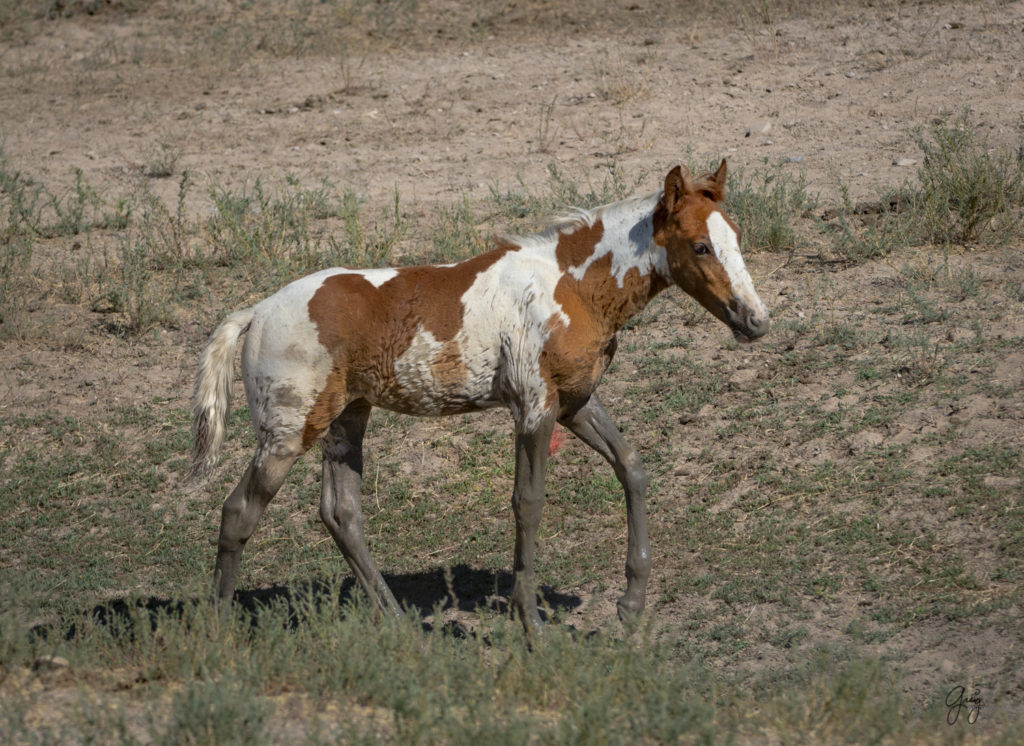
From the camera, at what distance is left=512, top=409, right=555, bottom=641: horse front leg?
18.4 feet

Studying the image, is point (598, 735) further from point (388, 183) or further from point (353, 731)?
point (388, 183)

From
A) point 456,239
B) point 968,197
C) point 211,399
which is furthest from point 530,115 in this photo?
point 211,399

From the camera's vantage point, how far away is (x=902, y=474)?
672 centimetres

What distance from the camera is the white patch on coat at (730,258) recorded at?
536 centimetres

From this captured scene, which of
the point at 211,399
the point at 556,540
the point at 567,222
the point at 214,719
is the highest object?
the point at 567,222

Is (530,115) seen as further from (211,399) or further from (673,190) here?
(211,399)

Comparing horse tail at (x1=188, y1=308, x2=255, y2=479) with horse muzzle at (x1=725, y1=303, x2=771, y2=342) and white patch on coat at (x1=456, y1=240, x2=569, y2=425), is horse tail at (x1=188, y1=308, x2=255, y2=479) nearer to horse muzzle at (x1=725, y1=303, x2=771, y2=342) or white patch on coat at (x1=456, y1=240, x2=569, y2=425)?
white patch on coat at (x1=456, y1=240, x2=569, y2=425)

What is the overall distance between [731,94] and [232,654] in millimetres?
8922

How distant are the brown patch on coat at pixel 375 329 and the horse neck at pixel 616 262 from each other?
530 mm

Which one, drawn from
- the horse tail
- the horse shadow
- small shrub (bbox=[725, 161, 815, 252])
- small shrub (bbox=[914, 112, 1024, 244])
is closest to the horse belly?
the horse tail

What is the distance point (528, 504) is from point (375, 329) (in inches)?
43.8

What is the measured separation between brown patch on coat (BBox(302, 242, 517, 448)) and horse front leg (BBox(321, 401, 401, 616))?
1.18 ft

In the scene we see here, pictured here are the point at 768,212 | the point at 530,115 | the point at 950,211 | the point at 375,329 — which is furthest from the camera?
the point at 530,115
